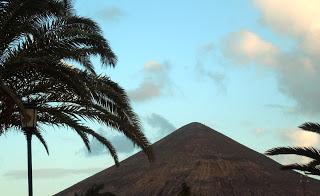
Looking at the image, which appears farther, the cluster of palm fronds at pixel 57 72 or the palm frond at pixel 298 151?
the palm frond at pixel 298 151

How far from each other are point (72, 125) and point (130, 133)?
59.2 inches

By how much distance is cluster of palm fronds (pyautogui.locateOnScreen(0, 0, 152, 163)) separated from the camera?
13.9 metres

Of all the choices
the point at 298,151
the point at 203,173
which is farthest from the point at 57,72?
the point at 203,173

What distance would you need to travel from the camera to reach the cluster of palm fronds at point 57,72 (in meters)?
13.9

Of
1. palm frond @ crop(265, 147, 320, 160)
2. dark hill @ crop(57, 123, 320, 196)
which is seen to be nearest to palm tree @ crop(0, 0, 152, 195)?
palm frond @ crop(265, 147, 320, 160)

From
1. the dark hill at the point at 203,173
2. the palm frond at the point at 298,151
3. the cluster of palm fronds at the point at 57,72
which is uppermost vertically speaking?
the dark hill at the point at 203,173

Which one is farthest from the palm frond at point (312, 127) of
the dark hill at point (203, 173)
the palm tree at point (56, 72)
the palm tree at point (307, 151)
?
the dark hill at point (203, 173)

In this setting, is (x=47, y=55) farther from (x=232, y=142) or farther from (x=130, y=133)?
(x=232, y=142)

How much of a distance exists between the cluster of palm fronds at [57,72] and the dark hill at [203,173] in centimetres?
8252

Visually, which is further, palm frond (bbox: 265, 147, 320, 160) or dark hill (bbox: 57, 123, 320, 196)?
dark hill (bbox: 57, 123, 320, 196)

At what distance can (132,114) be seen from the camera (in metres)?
15.9

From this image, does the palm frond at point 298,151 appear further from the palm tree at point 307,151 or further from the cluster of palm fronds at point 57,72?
the cluster of palm fronds at point 57,72

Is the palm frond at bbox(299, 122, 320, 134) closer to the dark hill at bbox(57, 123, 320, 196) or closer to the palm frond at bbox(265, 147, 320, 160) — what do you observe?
the palm frond at bbox(265, 147, 320, 160)

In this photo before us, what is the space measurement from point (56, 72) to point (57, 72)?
3 cm
